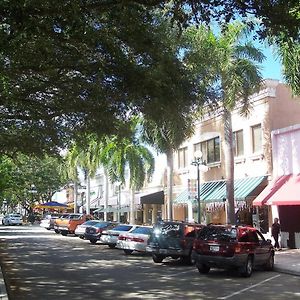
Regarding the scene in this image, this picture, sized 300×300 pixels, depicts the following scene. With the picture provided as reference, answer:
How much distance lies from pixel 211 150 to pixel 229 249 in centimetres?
1701

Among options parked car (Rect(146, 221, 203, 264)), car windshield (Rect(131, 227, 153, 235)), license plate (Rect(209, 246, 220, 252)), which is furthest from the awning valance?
license plate (Rect(209, 246, 220, 252))

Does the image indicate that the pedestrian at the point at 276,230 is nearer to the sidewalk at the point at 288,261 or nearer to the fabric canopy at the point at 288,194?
the sidewalk at the point at 288,261

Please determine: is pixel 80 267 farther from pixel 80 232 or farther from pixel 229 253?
pixel 80 232

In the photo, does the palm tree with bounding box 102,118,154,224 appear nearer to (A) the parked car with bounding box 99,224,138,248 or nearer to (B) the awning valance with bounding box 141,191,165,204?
(B) the awning valance with bounding box 141,191,165,204

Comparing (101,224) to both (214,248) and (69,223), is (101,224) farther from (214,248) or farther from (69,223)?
(214,248)

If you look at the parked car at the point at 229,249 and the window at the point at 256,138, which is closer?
the parked car at the point at 229,249

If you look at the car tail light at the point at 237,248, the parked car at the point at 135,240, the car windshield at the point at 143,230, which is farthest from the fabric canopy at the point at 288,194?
the car tail light at the point at 237,248

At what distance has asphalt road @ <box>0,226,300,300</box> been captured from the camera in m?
11.8

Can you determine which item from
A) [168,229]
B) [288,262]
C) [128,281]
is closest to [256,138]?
[288,262]

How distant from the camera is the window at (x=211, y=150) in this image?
101 ft

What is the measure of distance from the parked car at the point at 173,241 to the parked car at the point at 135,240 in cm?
323

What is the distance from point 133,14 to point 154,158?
98.1 feet

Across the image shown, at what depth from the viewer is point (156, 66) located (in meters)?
12.5

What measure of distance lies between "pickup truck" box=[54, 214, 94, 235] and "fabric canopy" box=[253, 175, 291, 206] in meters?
18.8
